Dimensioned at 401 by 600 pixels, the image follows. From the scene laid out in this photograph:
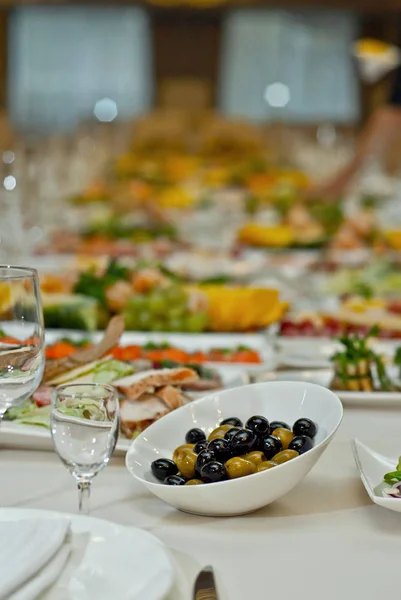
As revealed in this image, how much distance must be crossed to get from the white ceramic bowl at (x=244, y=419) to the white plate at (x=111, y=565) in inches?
4.3

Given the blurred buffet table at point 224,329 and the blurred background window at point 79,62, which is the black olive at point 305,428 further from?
the blurred background window at point 79,62

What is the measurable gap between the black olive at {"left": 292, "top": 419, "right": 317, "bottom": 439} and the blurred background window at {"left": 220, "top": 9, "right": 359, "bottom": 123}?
39.1 feet

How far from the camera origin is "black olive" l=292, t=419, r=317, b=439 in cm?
109

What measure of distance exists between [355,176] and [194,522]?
4.67 m

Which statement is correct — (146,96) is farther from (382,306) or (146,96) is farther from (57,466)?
(57,466)

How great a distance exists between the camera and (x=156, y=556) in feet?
2.79

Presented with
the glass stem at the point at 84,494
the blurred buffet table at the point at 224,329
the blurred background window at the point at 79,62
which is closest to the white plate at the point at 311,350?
the blurred buffet table at the point at 224,329

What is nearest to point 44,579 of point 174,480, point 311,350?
point 174,480

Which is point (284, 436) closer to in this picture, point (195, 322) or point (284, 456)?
point (284, 456)

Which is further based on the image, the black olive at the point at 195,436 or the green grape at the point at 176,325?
the green grape at the point at 176,325

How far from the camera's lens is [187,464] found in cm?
104

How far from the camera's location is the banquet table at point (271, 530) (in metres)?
0.88

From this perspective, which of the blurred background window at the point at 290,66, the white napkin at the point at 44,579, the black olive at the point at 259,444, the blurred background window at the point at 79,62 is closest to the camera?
the white napkin at the point at 44,579

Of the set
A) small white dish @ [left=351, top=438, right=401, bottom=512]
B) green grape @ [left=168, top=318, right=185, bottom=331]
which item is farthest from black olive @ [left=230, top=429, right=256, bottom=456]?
green grape @ [left=168, top=318, right=185, bottom=331]
